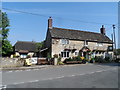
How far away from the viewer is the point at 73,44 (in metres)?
26.5

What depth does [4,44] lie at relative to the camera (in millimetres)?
22516

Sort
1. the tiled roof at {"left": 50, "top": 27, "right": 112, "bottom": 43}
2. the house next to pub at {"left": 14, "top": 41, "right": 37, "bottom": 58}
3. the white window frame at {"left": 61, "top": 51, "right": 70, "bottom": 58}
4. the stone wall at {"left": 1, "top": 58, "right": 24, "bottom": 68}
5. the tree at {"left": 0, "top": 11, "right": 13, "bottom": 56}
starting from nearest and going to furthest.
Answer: the stone wall at {"left": 1, "top": 58, "right": 24, "bottom": 68} → the tree at {"left": 0, "top": 11, "right": 13, "bottom": 56} → the white window frame at {"left": 61, "top": 51, "right": 70, "bottom": 58} → the tiled roof at {"left": 50, "top": 27, "right": 112, "bottom": 43} → the house next to pub at {"left": 14, "top": 41, "right": 37, "bottom": 58}

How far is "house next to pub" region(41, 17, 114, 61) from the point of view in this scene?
980 inches

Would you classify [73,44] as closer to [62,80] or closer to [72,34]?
[72,34]

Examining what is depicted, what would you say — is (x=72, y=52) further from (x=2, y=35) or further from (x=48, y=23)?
(x=2, y=35)

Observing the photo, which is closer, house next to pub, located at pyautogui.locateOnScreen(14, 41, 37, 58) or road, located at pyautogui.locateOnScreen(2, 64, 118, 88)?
road, located at pyautogui.locateOnScreen(2, 64, 118, 88)

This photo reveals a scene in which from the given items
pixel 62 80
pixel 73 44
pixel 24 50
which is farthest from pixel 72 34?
pixel 62 80

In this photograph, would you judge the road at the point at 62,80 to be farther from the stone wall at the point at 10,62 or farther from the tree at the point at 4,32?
the tree at the point at 4,32

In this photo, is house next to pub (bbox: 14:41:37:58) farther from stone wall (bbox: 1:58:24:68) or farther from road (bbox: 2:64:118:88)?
road (bbox: 2:64:118:88)

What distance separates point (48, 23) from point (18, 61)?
1190cm

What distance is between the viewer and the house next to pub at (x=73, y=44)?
81.7 feet

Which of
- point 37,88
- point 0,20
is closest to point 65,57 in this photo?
point 0,20

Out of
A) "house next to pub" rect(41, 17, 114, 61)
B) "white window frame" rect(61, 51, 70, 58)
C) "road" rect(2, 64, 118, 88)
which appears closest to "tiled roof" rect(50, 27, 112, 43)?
"house next to pub" rect(41, 17, 114, 61)

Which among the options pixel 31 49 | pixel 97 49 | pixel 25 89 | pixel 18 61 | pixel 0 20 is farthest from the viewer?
pixel 31 49
